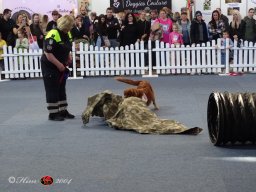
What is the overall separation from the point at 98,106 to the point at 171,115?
48.8 inches

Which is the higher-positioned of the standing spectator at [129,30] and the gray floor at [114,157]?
the standing spectator at [129,30]

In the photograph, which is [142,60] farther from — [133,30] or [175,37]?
[175,37]

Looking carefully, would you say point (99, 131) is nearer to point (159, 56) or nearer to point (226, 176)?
point (226, 176)

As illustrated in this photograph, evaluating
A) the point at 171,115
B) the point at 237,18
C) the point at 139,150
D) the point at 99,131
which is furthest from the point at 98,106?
the point at 237,18

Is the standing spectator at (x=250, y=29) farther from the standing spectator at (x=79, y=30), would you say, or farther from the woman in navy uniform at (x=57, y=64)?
Result: the woman in navy uniform at (x=57, y=64)

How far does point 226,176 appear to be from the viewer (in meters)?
4.73

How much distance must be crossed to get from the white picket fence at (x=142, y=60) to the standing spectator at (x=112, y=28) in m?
0.61

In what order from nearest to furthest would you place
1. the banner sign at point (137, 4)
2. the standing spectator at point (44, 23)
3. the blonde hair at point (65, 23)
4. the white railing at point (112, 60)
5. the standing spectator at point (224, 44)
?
the blonde hair at point (65, 23), the standing spectator at point (224, 44), the white railing at point (112, 60), the standing spectator at point (44, 23), the banner sign at point (137, 4)

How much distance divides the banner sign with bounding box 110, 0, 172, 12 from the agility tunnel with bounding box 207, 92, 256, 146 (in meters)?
10.4

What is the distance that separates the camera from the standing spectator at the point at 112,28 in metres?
14.0

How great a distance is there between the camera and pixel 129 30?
547 inches

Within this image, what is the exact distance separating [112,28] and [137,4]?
233 centimetres

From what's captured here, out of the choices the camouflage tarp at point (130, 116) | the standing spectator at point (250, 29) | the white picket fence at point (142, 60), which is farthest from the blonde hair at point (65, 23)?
the standing spectator at point (250, 29)

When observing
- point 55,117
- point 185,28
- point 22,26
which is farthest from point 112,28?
point 55,117
